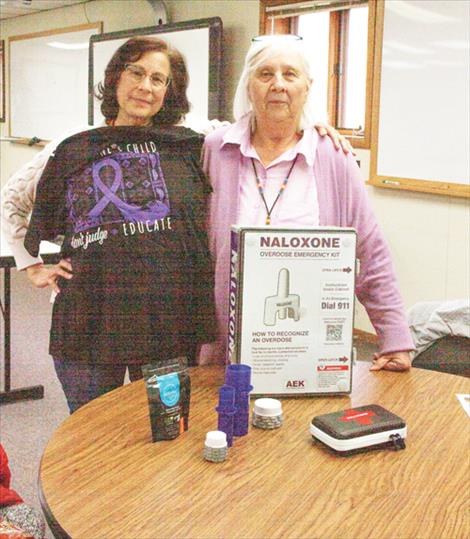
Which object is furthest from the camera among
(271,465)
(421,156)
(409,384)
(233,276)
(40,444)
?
(421,156)

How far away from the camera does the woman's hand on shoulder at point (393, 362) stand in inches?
68.2

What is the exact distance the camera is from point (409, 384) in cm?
166

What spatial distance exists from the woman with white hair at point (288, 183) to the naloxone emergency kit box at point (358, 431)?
1.38ft

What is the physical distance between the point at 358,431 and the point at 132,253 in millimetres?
690

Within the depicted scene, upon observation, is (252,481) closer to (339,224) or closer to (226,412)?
(226,412)

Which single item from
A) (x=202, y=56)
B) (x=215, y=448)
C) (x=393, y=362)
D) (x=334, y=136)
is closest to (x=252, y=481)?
(x=215, y=448)

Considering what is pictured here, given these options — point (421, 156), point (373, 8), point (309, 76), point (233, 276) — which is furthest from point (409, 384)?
point (373, 8)

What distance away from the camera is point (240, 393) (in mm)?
1369

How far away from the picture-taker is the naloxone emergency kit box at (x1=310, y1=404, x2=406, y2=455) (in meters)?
1.27

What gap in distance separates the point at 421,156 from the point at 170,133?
107 inches

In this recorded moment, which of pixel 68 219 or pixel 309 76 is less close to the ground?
pixel 309 76

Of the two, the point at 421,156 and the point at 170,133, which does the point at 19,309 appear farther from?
the point at 170,133

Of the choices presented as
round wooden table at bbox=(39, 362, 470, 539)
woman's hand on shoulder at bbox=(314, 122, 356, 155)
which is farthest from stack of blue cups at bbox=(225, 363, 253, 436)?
woman's hand on shoulder at bbox=(314, 122, 356, 155)

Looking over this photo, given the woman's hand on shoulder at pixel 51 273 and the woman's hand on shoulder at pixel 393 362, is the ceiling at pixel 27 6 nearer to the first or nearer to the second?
the woman's hand on shoulder at pixel 51 273
